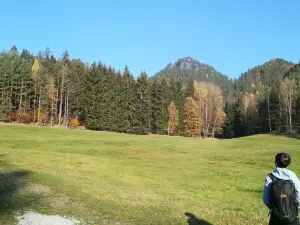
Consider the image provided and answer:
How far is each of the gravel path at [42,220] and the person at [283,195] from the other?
8.21 m

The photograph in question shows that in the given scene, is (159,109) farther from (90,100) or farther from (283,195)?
(283,195)

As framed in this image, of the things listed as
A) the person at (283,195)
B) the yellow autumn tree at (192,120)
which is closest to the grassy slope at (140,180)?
the person at (283,195)

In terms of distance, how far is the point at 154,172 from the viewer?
34.4 metres

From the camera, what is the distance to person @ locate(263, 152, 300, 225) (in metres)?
8.67

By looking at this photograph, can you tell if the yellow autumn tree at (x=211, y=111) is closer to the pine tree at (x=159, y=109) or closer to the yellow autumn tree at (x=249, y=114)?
the yellow autumn tree at (x=249, y=114)

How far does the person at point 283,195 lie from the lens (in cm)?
867

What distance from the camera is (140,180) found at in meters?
29.2

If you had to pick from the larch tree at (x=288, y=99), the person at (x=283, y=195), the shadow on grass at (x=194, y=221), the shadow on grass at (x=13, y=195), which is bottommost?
the shadow on grass at (x=194, y=221)

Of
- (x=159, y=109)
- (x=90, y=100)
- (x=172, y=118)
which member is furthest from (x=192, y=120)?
(x=90, y=100)

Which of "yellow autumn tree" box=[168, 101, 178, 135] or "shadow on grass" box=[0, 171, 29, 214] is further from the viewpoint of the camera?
"yellow autumn tree" box=[168, 101, 178, 135]

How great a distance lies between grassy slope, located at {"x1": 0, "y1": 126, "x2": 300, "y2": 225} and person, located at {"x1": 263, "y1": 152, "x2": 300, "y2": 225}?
6.47m

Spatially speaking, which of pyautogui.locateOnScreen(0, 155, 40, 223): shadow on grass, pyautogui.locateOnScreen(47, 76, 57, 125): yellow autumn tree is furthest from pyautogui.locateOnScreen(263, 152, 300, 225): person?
pyautogui.locateOnScreen(47, 76, 57, 125): yellow autumn tree

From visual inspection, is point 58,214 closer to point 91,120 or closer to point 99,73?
point 91,120

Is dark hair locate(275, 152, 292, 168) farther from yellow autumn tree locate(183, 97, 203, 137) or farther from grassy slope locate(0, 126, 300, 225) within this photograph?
yellow autumn tree locate(183, 97, 203, 137)
